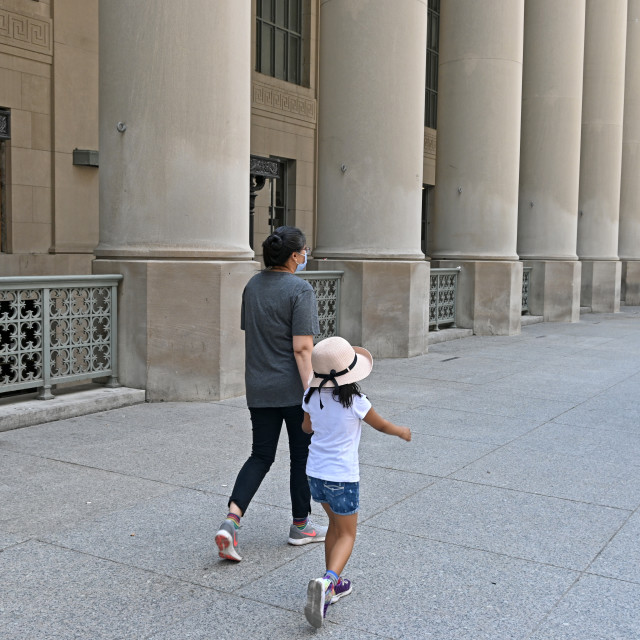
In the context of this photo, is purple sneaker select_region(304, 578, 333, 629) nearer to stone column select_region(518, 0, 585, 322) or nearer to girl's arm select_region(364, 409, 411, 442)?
girl's arm select_region(364, 409, 411, 442)

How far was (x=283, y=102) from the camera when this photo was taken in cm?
1881

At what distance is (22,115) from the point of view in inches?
511

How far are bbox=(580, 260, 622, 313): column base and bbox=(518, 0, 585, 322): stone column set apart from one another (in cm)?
410

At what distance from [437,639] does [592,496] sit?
2.65m

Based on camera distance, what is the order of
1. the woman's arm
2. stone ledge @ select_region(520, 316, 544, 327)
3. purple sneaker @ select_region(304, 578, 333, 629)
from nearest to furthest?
1. purple sneaker @ select_region(304, 578, 333, 629)
2. the woman's arm
3. stone ledge @ select_region(520, 316, 544, 327)

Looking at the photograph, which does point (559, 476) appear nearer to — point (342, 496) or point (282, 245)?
point (342, 496)

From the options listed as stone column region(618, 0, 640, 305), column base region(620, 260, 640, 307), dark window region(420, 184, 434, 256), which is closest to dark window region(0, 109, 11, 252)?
dark window region(420, 184, 434, 256)

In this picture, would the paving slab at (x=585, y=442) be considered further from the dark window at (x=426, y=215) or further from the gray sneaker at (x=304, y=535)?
the dark window at (x=426, y=215)

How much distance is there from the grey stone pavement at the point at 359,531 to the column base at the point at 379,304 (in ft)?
13.5

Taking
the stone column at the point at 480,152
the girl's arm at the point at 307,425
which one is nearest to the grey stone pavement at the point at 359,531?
the girl's arm at the point at 307,425

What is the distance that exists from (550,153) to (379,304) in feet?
29.6

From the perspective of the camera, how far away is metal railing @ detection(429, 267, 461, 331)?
1599 cm

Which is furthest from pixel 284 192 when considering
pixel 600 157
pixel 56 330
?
pixel 56 330

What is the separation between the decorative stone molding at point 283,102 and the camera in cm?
1800
